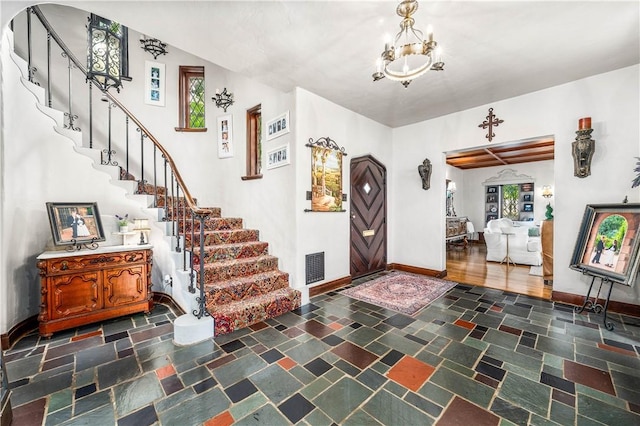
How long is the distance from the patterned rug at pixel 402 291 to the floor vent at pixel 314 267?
0.48 meters

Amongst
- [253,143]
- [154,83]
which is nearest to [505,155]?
[253,143]

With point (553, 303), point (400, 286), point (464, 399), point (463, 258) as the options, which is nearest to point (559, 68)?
point (553, 303)

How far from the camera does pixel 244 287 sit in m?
3.04

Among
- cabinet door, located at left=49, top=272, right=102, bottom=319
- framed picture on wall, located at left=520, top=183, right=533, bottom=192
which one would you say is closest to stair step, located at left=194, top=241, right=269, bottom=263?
cabinet door, located at left=49, top=272, right=102, bottom=319

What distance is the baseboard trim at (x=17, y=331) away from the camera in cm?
230

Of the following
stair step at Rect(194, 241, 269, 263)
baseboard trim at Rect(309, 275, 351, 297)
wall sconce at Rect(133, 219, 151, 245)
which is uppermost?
wall sconce at Rect(133, 219, 151, 245)

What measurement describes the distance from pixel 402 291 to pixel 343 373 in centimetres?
215

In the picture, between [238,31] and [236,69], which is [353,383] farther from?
[236,69]

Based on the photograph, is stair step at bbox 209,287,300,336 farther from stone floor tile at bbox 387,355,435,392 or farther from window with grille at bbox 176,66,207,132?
window with grille at bbox 176,66,207,132

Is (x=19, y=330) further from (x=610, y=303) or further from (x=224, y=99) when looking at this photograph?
(x=610, y=303)

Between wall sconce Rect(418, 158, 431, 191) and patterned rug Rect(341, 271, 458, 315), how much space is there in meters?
1.69

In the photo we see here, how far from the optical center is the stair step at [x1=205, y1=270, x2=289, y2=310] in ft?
9.22

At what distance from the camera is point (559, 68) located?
2.98 metres

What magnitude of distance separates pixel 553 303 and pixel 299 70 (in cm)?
436
